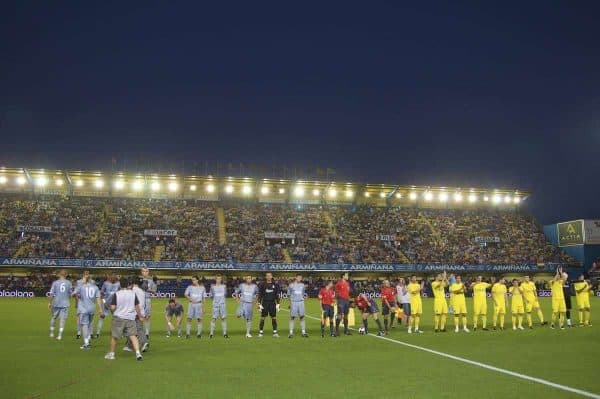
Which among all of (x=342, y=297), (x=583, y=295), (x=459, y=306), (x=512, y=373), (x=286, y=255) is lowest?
(x=512, y=373)

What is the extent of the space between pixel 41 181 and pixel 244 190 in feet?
77.7

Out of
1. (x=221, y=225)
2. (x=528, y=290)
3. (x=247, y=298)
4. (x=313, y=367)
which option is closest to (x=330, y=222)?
(x=221, y=225)

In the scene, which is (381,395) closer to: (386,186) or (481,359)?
(481,359)

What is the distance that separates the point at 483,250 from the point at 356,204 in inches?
656

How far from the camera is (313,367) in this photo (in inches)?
507

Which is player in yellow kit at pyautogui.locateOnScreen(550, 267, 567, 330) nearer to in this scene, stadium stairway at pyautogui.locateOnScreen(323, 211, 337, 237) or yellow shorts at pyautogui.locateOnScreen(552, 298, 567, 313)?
yellow shorts at pyautogui.locateOnScreen(552, 298, 567, 313)

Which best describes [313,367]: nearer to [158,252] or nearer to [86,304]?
[86,304]

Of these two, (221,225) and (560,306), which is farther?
(221,225)

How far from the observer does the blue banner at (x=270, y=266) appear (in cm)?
5019

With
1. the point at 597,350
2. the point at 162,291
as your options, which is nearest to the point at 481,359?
the point at 597,350

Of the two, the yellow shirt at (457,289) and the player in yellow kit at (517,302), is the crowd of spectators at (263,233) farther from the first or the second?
the yellow shirt at (457,289)

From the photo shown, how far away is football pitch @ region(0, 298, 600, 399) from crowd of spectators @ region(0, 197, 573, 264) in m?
37.0

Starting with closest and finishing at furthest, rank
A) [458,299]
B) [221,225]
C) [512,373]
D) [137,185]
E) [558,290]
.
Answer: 1. [512,373]
2. [458,299]
3. [558,290]
4. [221,225]
5. [137,185]

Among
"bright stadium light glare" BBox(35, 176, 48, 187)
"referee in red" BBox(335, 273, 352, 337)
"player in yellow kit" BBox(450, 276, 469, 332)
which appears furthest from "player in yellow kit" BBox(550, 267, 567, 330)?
"bright stadium light glare" BBox(35, 176, 48, 187)
